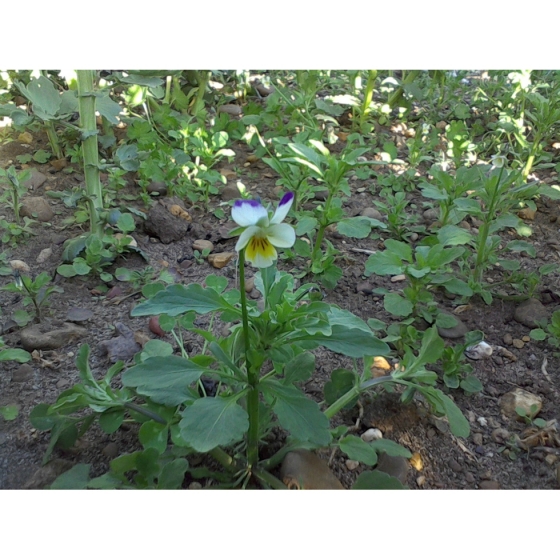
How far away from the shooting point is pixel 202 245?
2.09 metres

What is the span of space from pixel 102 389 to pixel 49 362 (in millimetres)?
351

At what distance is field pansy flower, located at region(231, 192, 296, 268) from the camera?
0.95m

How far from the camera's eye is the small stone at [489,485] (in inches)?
52.2

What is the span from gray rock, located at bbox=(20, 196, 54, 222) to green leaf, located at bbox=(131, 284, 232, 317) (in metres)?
1.20

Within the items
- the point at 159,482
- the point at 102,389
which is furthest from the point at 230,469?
the point at 102,389

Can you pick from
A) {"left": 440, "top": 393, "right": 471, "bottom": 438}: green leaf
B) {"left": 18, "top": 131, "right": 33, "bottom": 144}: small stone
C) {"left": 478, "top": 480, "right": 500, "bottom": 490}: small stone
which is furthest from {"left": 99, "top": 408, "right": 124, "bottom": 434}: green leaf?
{"left": 18, "top": 131, "right": 33, "bottom": 144}: small stone

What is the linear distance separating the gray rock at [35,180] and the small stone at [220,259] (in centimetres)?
79

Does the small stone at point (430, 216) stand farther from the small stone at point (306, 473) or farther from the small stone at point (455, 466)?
the small stone at point (306, 473)

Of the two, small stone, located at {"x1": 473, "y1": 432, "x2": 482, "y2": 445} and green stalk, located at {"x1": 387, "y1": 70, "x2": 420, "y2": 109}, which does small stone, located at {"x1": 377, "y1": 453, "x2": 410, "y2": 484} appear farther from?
green stalk, located at {"x1": 387, "y1": 70, "x2": 420, "y2": 109}

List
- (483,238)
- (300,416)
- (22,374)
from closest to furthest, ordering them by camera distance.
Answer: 1. (300,416)
2. (22,374)
3. (483,238)

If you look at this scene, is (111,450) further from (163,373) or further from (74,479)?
(163,373)

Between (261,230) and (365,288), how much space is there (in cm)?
99

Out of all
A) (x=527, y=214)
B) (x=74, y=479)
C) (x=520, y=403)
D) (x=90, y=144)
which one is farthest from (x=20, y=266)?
(x=527, y=214)

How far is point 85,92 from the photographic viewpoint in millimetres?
1812
